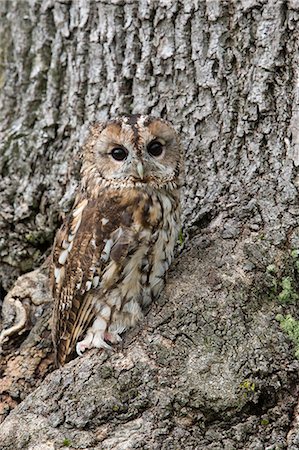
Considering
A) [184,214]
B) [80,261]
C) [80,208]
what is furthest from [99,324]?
[184,214]

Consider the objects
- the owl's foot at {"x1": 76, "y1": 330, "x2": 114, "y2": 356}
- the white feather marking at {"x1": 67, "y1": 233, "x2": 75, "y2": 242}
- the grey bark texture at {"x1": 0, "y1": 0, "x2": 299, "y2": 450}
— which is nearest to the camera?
the grey bark texture at {"x1": 0, "y1": 0, "x2": 299, "y2": 450}

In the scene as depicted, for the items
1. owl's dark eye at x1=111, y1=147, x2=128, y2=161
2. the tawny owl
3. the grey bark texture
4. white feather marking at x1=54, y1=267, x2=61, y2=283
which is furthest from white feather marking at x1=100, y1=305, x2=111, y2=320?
owl's dark eye at x1=111, y1=147, x2=128, y2=161

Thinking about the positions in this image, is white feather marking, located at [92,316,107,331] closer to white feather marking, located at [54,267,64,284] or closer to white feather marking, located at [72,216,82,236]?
white feather marking, located at [54,267,64,284]

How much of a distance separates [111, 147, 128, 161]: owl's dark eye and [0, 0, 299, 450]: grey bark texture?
1.28 feet

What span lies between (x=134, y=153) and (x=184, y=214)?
465 mm

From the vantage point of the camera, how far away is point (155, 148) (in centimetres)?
280

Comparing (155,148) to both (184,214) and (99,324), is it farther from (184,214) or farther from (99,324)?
(99,324)

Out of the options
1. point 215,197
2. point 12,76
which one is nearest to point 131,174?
point 215,197

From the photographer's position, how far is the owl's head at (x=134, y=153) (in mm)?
2699

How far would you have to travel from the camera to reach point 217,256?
272 centimetres

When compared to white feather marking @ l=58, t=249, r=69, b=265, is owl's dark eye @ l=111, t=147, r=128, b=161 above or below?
above


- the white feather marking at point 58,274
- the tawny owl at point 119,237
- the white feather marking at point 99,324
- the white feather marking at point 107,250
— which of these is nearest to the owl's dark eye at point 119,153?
the tawny owl at point 119,237

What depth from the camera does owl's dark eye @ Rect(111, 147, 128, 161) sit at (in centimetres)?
276

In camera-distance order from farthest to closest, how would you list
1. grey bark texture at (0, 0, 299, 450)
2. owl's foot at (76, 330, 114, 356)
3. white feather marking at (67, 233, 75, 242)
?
white feather marking at (67, 233, 75, 242), owl's foot at (76, 330, 114, 356), grey bark texture at (0, 0, 299, 450)
